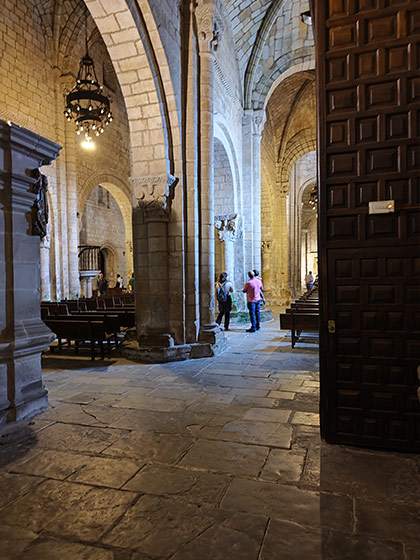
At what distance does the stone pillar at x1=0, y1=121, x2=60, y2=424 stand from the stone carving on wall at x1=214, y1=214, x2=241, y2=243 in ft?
23.8

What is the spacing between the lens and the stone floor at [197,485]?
1.96 metres

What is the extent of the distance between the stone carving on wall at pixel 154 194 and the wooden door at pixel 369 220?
3689mm

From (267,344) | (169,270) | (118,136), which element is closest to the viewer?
(169,270)

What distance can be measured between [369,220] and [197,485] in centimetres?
237

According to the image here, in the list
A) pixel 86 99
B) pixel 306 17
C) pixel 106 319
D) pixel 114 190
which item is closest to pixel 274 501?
pixel 106 319

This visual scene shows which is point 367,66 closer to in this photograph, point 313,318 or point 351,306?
point 351,306

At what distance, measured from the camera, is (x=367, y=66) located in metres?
3.06

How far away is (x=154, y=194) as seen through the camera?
652 centimetres

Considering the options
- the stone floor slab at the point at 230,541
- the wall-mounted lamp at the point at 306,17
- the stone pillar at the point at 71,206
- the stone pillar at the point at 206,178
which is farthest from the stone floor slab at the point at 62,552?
the wall-mounted lamp at the point at 306,17

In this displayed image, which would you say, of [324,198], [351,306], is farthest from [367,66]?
[351,306]

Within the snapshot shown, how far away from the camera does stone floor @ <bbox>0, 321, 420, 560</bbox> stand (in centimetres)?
196

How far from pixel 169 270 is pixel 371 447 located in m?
4.54

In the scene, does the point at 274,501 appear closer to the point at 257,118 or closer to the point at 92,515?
the point at 92,515

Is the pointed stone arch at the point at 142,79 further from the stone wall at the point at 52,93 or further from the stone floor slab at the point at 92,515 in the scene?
the stone wall at the point at 52,93
